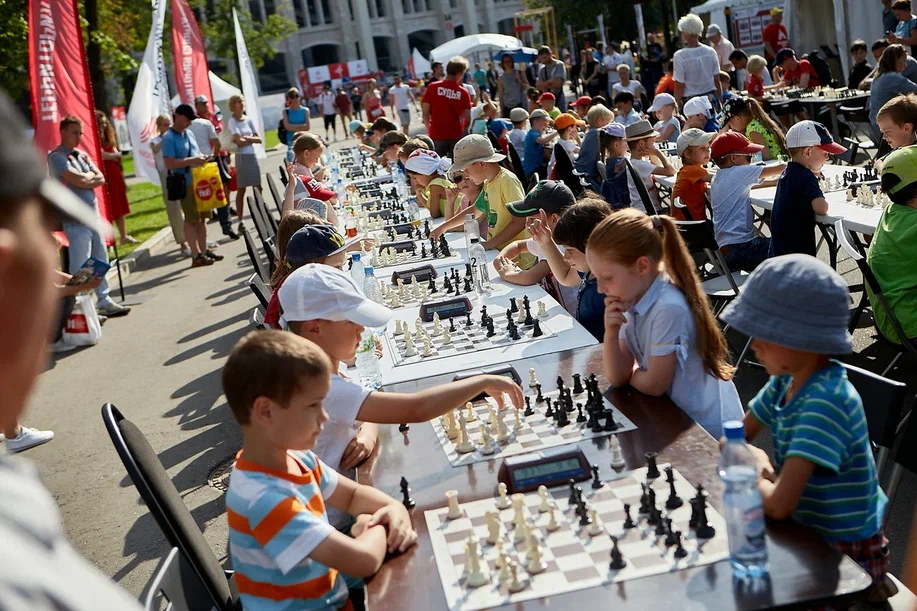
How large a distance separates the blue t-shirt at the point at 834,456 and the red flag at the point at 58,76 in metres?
9.03

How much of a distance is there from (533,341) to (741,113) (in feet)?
18.3

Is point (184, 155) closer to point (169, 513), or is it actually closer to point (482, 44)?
point (169, 513)

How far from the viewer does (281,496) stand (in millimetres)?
2338

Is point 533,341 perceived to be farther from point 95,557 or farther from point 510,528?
point 95,557

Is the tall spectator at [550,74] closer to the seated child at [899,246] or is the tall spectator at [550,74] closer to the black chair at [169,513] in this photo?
the seated child at [899,246]

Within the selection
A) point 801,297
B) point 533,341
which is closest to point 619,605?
point 801,297

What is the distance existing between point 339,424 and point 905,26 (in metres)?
13.0

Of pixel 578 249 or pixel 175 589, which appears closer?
pixel 175 589

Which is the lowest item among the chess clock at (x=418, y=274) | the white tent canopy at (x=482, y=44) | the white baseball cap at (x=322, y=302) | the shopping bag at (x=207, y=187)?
the chess clock at (x=418, y=274)

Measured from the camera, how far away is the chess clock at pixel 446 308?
4934mm

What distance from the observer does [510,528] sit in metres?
2.55

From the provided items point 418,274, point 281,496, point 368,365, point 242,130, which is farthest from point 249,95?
point 281,496

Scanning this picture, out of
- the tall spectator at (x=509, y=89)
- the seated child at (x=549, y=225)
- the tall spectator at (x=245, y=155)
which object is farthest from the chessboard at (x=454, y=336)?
the tall spectator at (x=509, y=89)

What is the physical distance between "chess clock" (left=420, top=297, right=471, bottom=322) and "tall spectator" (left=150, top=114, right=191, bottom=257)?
9528 millimetres
